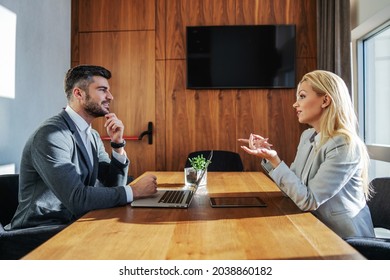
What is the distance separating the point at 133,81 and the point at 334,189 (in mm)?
2843

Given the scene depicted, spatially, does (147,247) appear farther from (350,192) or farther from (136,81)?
(136,81)

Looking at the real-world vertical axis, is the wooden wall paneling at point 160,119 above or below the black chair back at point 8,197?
above

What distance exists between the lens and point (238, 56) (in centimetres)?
370

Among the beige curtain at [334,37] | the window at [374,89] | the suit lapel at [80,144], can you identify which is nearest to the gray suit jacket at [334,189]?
the suit lapel at [80,144]

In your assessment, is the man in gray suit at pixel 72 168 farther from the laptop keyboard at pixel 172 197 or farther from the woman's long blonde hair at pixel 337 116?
the woman's long blonde hair at pixel 337 116

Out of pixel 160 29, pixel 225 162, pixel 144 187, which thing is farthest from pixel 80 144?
pixel 160 29

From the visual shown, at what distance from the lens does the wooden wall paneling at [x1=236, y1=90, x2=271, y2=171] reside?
12.1ft

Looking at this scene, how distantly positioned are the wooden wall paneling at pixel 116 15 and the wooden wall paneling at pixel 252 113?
1209mm

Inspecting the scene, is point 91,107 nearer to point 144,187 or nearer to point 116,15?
point 144,187

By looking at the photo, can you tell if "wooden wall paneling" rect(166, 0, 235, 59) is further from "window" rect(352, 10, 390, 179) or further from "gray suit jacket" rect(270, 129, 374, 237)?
"gray suit jacket" rect(270, 129, 374, 237)

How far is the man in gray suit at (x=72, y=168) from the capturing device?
132 cm

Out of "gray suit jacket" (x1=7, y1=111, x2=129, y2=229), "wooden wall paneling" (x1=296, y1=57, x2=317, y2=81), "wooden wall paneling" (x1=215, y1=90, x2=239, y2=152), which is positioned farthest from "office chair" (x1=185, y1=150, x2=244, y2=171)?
"gray suit jacket" (x1=7, y1=111, x2=129, y2=229)
